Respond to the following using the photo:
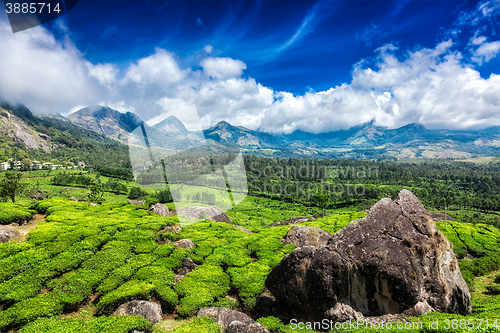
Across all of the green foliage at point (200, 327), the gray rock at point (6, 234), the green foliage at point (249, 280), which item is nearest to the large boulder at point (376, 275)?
the green foliage at point (249, 280)

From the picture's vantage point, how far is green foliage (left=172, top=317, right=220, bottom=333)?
12.2 metres

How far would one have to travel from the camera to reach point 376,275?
1351 centimetres

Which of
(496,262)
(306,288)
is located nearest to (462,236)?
(496,262)

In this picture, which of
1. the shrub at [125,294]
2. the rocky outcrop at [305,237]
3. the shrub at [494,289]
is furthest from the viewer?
the rocky outcrop at [305,237]

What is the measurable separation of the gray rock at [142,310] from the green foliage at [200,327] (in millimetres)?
2326

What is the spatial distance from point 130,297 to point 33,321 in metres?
4.99

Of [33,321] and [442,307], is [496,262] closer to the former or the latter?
[442,307]

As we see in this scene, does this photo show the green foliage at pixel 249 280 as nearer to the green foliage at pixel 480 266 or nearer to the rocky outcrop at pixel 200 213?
the rocky outcrop at pixel 200 213

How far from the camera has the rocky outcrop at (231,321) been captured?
12188mm

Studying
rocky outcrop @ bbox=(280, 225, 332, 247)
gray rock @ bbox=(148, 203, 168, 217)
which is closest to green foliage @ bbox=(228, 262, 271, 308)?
rocky outcrop @ bbox=(280, 225, 332, 247)

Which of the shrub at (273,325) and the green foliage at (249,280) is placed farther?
the green foliage at (249,280)

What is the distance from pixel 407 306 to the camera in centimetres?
1301

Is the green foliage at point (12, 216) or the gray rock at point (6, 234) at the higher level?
the green foliage at point (12, 216)

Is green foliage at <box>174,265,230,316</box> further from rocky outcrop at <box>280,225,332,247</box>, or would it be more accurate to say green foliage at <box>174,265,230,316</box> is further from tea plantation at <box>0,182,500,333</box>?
rocky outcrop at <box>280,225,332,247</box>
